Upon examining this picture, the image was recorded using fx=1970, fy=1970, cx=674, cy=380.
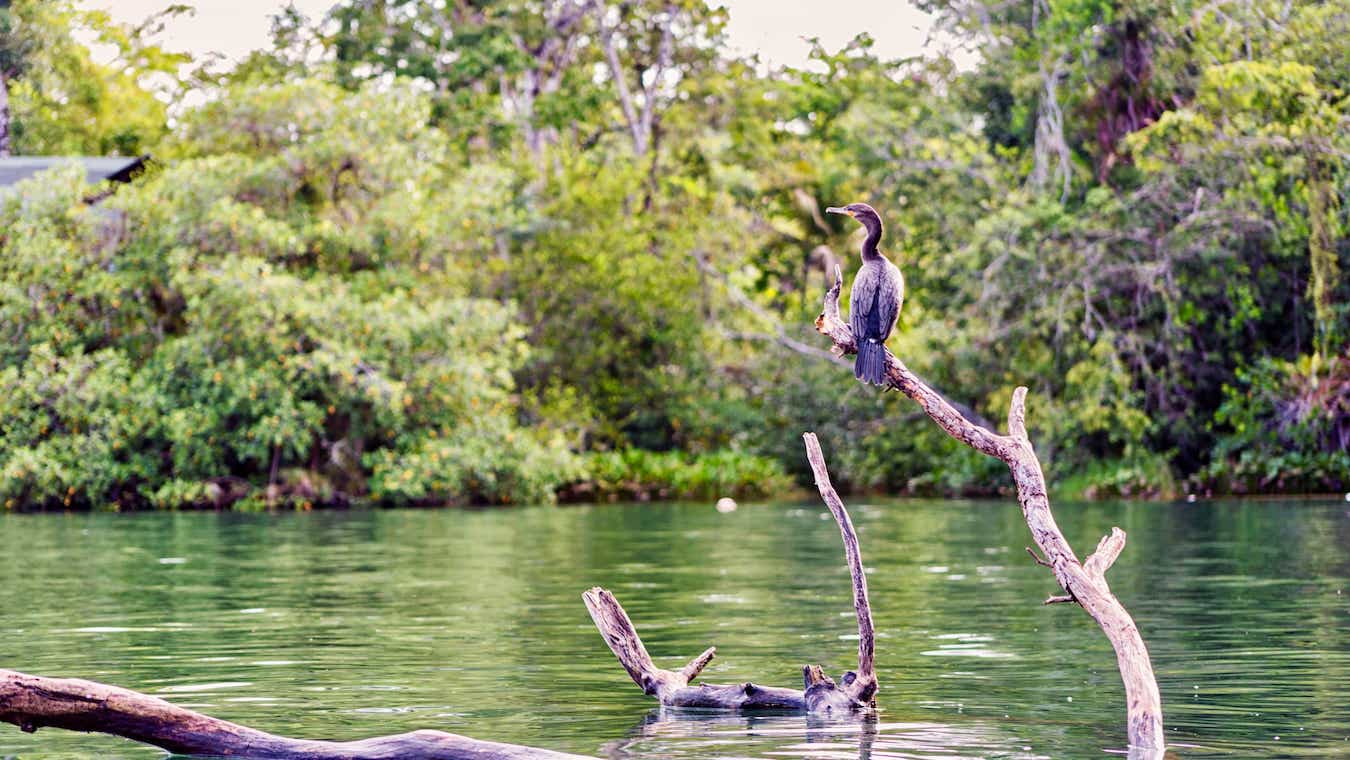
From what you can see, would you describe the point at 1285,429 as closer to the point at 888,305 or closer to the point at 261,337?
the point at 261,337

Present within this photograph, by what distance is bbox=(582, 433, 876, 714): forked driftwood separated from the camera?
979cm

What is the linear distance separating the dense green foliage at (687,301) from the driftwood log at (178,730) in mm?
28326

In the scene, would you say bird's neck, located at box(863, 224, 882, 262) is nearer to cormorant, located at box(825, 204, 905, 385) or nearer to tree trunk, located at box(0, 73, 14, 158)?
cormorant, located at box(825, 204, 905, 385)

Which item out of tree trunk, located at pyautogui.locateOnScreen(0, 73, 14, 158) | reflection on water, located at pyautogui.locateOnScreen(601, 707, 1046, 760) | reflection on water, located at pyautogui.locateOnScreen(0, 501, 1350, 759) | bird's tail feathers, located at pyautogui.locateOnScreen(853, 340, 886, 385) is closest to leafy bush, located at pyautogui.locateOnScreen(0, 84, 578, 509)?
reflection on water, located at pyautogui.locateOnScreen(0, 501, 1350, 759)

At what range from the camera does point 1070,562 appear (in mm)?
8250

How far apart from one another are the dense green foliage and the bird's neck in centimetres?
2498

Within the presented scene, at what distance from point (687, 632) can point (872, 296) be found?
191 inches

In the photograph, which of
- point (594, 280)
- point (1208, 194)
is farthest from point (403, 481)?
point (1208, 194)

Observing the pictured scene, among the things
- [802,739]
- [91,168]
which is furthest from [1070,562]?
[91,168]

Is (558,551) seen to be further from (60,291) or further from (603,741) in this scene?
(60,291)

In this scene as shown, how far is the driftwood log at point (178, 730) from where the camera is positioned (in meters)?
7.53

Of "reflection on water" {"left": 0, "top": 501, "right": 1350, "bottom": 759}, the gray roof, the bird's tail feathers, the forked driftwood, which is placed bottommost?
"reflection on water" {"left": 0, "top": 501, "right": 1350, "bottom": 759}

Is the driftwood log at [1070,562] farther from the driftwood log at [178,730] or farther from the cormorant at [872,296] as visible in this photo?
the driftwood log at [178,730]

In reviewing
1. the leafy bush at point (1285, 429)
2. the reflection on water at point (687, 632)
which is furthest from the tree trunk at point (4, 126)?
the leafy bush at point (1285, 429)
